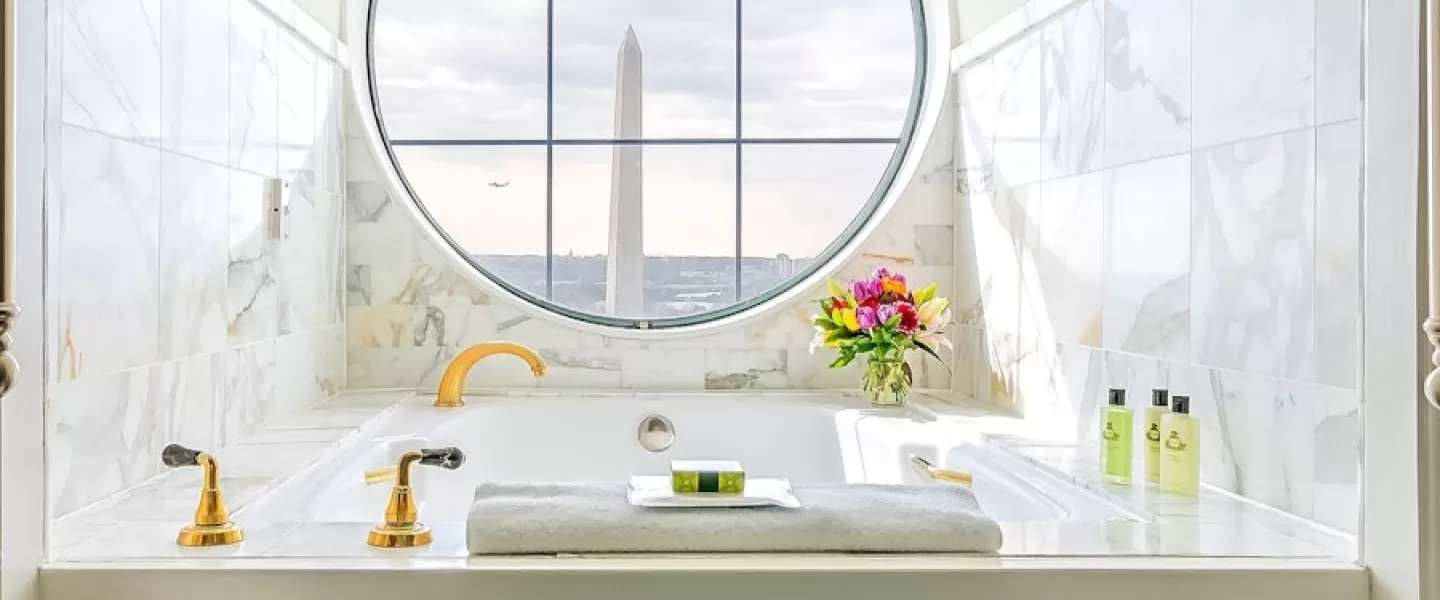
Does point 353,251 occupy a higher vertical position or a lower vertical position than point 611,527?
higher

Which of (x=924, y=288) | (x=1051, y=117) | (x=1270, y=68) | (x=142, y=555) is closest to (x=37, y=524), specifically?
(x=142, y=555)

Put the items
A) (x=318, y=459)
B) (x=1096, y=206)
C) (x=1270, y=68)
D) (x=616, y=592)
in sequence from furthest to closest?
(x=1096, y=206)
(x=318, y=459)
(x=1270, y=68)
(x=616, y=592)

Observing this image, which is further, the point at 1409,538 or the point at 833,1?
the point at 833,1

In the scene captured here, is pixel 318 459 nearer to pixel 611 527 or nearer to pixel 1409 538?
pixel 611 527

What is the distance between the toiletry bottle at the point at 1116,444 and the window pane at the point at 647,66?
294 inches

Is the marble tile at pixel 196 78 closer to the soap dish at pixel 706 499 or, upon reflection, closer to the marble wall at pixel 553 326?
the marble wall at pixel 553 326

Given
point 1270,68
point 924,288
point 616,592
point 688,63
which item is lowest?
point 616,592

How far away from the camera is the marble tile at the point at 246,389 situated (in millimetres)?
2080

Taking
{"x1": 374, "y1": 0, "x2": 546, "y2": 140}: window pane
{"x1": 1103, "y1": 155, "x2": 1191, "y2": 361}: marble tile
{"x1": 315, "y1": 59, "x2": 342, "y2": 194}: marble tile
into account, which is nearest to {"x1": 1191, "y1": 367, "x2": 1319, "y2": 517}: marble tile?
{"x1": 1103, "y1": 155, "x2": 1191, "y2": 361}: marble tile

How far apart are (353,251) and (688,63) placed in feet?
23.2

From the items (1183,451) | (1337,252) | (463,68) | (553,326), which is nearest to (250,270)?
(553,326)

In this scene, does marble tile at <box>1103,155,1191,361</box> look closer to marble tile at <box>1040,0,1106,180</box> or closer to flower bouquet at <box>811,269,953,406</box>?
marble tile at <box>1040,0,1106,180</box>

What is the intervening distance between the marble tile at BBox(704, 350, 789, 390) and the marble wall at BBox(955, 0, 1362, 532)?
0.55 metres

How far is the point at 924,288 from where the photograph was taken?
9.49 ft
